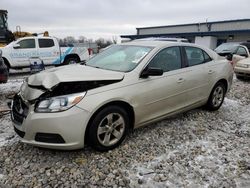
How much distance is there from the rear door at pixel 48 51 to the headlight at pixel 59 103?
9336 mm

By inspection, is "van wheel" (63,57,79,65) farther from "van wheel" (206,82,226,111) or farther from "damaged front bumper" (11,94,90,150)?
"damaged front bumper" (11,94,90,150)

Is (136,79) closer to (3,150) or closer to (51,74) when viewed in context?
(51,74)

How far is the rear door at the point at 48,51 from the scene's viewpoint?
39.2 feet

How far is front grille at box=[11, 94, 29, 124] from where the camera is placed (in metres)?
3.42

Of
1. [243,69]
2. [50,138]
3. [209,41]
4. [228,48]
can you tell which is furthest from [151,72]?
[209,41]

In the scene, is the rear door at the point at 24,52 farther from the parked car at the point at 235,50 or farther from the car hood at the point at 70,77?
the parked car at the point at 235,50

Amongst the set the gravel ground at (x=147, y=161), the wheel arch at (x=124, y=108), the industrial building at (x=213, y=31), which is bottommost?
the gravel ground at (x=147, y=161)

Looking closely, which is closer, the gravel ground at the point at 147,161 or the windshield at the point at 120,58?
the gravel ground at the point at 147,161

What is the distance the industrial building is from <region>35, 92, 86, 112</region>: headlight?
2622cm

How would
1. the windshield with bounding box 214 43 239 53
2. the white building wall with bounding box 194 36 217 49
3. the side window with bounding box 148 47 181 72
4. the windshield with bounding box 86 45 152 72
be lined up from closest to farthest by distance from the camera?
the windshield with bounding box 86 45 152 72 → the side window with bounding box 148 47 181 72 → the windshield with bounding box 214 43 239 53 → the white building wall with bounding box 194 36 217 49

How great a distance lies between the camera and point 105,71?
3926mm

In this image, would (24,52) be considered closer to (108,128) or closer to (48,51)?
(48,51)

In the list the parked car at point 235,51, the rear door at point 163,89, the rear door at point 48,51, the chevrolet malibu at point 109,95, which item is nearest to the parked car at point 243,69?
the parked car at point 235,51

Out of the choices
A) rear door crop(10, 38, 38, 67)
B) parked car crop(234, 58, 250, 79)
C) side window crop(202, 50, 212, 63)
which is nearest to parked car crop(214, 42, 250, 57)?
parked car crop(234, 58, 250, 79)
